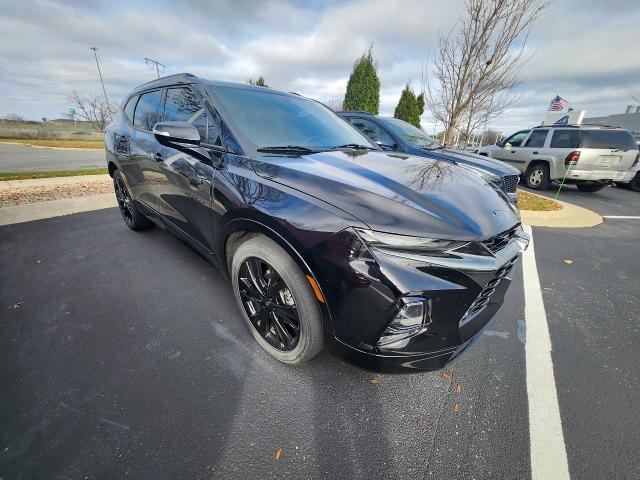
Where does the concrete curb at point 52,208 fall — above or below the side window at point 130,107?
below

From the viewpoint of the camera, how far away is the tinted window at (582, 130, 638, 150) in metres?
7.55

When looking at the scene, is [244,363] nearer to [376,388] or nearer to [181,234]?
[376,388]

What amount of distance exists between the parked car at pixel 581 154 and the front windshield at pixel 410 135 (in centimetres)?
509

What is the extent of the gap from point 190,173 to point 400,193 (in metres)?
1.61

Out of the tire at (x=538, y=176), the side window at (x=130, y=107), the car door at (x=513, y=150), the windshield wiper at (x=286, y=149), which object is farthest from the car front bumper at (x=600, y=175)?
the side window at (x=130, y=107)

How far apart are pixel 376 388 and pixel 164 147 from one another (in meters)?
2.59

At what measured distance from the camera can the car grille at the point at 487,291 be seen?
1475 millimetres

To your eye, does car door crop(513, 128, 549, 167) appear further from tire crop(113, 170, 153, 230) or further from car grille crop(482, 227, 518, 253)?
tire crop(113, 170, 153, 230)

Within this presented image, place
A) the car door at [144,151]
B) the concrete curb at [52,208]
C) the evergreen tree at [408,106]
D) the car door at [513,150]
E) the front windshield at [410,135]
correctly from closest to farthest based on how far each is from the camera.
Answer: the car door at [144,151], the concrete curb at [52,208], the front windshield at [410,135], the car door at [513,150], the evergreen tree at [408,106]

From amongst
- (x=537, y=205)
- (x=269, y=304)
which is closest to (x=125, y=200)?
(x=269, y=304)

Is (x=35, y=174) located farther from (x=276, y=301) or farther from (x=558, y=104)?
(x=558, y=104)

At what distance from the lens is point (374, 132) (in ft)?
17.3

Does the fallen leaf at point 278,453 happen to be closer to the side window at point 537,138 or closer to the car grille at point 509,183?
the car grille at point 509,183

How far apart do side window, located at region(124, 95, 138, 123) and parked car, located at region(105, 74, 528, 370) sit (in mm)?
1194
